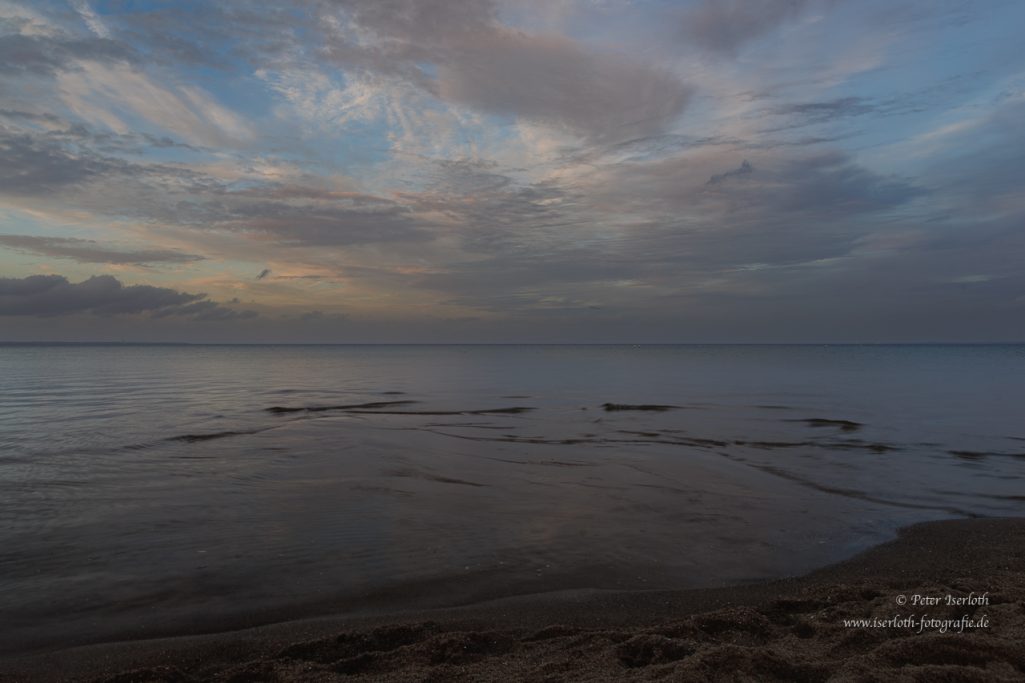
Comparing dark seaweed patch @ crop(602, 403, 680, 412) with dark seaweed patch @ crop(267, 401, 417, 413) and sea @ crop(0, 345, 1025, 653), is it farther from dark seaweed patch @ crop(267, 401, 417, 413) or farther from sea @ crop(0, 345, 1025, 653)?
dark seaweed patch @ crop(267, 401, 417, 413)

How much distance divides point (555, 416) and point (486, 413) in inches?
157

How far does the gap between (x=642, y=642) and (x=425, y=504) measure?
25.8ft

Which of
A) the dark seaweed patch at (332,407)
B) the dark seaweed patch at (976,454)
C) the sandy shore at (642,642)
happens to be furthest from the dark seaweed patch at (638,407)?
the sandy shore at (642,642)

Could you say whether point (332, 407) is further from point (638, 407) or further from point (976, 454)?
point (976, 454)

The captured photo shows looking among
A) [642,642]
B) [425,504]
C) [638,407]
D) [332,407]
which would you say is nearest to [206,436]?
[332,407]

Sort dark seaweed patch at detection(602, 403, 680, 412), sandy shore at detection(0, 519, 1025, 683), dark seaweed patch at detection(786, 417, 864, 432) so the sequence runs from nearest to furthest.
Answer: sandy shore at detection(0, 519, 1025, 683), dark seaweed patch at detection(786, 417, 864, 432), dark seaweed patch at detection(602, 403, 680, 412)

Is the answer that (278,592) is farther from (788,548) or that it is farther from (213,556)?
(788,548)

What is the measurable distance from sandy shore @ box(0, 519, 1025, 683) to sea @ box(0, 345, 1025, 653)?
0.68 meters

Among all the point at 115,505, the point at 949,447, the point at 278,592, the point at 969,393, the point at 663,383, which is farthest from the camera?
the point at 663,383

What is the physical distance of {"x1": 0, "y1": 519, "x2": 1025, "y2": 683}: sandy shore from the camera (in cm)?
546

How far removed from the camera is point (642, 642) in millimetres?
6160

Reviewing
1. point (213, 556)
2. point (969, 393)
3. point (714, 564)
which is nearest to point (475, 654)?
point (714, 564)

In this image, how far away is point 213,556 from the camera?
31.9 feet

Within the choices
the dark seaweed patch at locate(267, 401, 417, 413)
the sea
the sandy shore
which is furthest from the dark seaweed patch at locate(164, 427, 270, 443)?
the sandy shore
